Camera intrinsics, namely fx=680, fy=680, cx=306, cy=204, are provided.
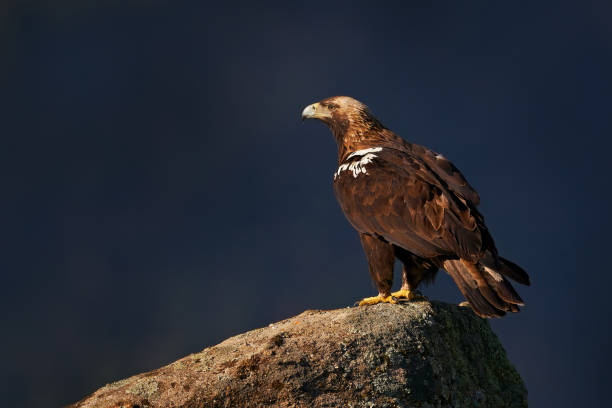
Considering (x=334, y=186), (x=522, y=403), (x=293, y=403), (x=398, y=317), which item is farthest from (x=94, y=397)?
(x=522, y=403)

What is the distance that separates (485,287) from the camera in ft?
19.3

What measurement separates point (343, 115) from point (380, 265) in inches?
90.9

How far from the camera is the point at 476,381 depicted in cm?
612

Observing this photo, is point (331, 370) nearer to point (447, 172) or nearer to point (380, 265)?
point (380, 265)

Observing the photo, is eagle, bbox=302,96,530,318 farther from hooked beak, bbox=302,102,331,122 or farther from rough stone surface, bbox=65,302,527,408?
hooked beak, bbox=302,102,331,122

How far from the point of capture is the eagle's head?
7.99 m

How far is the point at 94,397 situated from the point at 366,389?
7.34 ft

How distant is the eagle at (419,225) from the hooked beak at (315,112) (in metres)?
1.13

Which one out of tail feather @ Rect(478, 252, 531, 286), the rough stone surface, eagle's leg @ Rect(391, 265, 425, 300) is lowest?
the rough stone surface

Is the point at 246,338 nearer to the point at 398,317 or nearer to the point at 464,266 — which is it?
the point at 398,317

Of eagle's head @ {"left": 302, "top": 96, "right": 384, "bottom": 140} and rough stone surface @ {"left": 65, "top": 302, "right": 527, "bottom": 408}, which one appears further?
eagle's head @ {"left": 302, "top": 96, "right": 384, "bottom": 140}

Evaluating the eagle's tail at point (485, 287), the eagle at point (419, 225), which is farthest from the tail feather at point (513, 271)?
the eagle's tail at point (485, 287)

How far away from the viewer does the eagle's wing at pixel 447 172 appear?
6.96 metres

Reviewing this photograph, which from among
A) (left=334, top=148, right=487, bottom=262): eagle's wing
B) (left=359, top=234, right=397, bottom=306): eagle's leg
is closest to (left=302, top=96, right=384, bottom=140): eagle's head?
(left=334, top=148, right=487, bottom=262): eagle's wing
